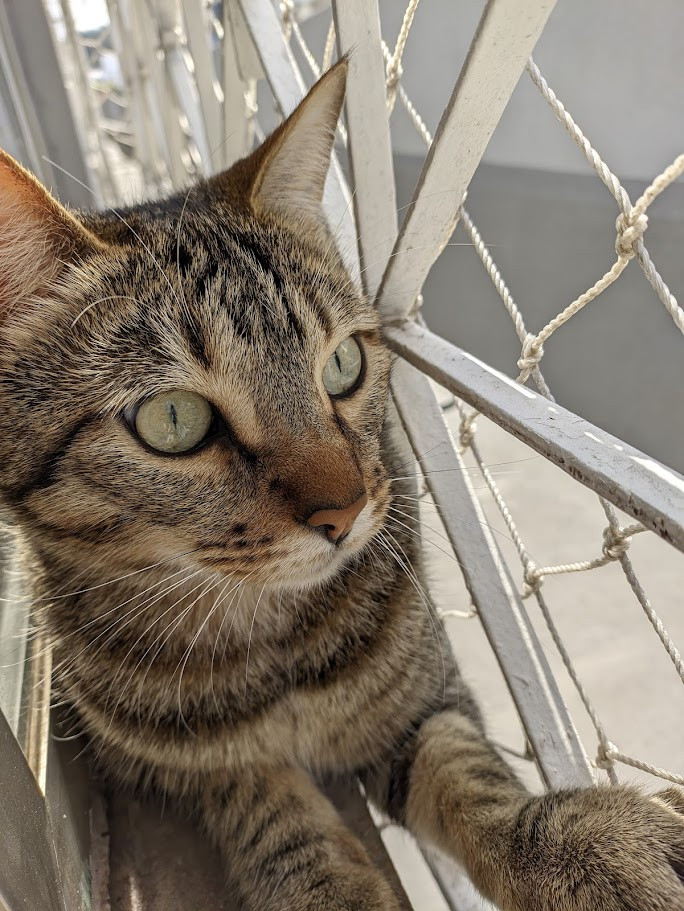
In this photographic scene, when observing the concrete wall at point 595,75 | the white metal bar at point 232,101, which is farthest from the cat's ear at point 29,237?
the concrete wall at point 595,75

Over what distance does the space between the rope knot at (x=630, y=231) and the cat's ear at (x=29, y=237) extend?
536mm

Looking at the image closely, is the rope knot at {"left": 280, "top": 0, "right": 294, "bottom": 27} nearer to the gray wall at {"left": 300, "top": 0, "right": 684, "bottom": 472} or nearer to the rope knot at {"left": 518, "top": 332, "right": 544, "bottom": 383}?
the rope knot at {"left": 518, "top": 332, "right": 544, "bottom": 383}

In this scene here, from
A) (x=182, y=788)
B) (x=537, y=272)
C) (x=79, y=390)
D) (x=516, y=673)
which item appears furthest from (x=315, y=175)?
(x=537, y=272)

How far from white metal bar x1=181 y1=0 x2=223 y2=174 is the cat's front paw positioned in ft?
4.93

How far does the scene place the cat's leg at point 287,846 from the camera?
839 millimetres

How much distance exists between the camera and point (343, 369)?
0.86 meters

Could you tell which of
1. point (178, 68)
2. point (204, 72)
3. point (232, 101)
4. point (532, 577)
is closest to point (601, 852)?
point (532, 577)

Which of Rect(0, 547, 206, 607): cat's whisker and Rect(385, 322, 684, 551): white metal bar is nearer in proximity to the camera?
Rect(385, 322, 684, 551): white metal bar

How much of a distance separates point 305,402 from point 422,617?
402 mm

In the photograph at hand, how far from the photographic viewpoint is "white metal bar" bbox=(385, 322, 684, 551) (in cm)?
56

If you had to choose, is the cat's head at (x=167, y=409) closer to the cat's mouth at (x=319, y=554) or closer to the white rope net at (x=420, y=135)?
the cat's mouth at (x=319, y=554)

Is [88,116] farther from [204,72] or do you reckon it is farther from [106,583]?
[106,583]

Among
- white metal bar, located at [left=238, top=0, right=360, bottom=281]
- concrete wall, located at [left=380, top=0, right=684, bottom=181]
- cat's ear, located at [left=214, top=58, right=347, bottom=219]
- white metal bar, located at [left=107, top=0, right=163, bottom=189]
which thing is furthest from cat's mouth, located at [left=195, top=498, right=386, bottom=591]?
white metal bar, located at [left=107, top=0, right=163, bottom=189]

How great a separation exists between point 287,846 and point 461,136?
2.93ft
